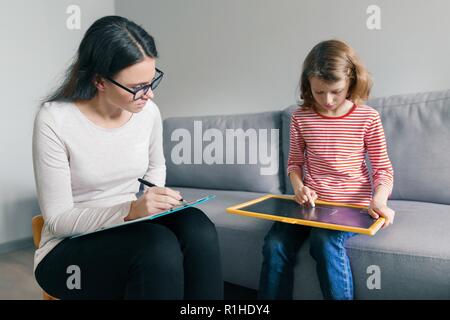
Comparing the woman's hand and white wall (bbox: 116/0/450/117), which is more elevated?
white wall (bbox: 116/0/450/117)

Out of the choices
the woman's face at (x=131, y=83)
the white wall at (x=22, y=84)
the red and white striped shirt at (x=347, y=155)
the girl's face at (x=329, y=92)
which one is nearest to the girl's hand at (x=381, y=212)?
the red and white striped shirt at (x=347, y=155)

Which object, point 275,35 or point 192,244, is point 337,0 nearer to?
point 275,35

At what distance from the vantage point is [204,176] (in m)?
1.83

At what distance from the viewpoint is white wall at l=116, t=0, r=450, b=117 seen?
1.54m

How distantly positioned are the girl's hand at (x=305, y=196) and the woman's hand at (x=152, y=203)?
454 mm

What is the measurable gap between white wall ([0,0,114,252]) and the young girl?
5.03 feet

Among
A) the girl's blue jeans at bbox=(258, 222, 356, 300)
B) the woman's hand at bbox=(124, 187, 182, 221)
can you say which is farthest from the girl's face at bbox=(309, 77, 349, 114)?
the woman's hand at bbox=(124, 187, 182, 221)

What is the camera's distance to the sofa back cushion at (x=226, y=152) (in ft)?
5.55

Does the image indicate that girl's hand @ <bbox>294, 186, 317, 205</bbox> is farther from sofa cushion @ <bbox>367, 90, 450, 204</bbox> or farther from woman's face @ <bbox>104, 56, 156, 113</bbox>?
woman's face @ <bbox>104, 56, 156, 113</bbox>

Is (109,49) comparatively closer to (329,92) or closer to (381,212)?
(329,92)

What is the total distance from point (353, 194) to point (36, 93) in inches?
70.5

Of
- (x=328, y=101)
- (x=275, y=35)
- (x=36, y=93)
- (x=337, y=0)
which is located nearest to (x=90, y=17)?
(x=36, y=93)

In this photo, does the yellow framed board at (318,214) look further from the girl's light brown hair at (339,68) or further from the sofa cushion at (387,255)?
the girl's light brown hair at (339,68)
